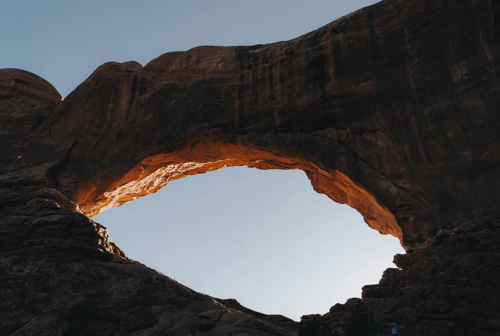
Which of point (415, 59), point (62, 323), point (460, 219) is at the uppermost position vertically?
point (415, 59)

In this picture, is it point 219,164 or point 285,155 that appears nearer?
point 285,155

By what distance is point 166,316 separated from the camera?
1344 centimetres

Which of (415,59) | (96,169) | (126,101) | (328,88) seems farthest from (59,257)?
(415,59)

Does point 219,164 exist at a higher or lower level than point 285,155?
higher

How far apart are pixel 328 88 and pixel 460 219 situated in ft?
32.7

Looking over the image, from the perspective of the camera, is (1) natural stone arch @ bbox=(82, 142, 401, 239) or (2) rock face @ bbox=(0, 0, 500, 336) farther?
(1) natural stone arch @ bbox=(82, 142, 401, 239)

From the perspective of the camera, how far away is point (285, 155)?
22.5 m

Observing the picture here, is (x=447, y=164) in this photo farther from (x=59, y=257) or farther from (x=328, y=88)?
(x=59, y=257)

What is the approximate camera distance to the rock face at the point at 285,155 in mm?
13508

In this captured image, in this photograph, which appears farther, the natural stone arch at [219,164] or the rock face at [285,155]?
the natural stone arch at [219,164]

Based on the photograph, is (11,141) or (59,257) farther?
(11,141)

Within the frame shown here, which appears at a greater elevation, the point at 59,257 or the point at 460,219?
the point at 460,219

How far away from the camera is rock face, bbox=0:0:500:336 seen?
13.5m

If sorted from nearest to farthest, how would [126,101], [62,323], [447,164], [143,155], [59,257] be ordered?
[62,323]
[59,257]
[447,164]
[143,155]
[126,101]
